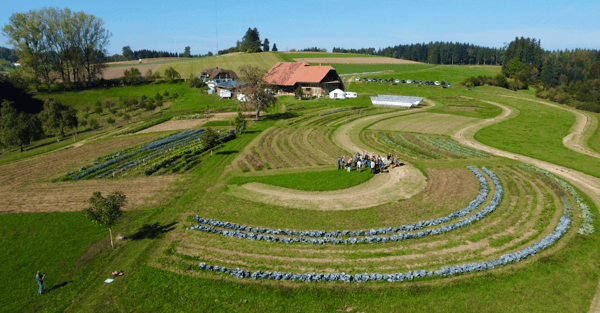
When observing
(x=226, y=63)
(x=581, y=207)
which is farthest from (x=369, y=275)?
(x=226, y=63)

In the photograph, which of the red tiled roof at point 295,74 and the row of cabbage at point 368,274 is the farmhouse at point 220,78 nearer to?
the red tiled roof at point 295,74

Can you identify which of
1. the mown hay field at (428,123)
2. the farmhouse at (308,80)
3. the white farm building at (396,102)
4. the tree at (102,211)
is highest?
the farmhouse at (308,80)

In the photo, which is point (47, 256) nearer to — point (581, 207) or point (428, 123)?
point (581, 207)

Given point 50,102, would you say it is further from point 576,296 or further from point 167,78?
point 576,296

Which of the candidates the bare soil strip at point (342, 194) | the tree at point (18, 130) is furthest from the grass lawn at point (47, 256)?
the tree at point (18, 130)

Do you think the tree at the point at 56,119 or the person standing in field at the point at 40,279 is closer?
the person standing in field at the point at 40,279

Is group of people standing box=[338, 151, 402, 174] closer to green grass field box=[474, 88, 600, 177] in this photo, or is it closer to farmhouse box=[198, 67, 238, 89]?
green grass field box=[474, 88, 600, 177]

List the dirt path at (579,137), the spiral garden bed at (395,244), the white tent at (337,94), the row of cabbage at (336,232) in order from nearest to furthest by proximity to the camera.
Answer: the spiral garden bed at (395,244) < the row of cabbage at (336,232) < the dirt path at (579,137) < the white tent at (337,94)
